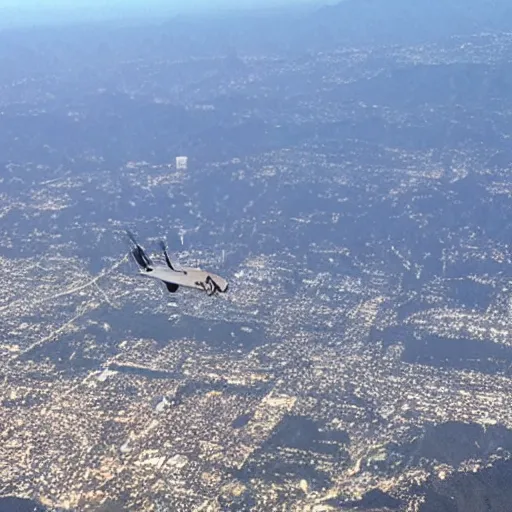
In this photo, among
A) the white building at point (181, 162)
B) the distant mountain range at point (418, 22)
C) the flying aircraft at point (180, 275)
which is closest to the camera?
the flying aircraft at point (180, 275)

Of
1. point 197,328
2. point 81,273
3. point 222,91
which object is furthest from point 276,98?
point 197,328

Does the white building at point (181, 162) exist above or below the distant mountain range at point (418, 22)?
above

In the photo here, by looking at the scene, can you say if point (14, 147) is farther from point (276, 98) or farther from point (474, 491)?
point (474, 491)

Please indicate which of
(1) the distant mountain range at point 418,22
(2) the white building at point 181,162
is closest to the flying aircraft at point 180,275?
(2) the white building at point 181,162

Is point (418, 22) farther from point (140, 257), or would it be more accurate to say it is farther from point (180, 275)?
point (140, 257)

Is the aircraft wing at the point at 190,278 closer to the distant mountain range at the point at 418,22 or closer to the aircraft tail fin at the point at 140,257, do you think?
the aircraft tail fin at the point at 140,257

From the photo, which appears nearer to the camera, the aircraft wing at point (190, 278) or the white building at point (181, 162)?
the aircraft wing at point (190, 278)

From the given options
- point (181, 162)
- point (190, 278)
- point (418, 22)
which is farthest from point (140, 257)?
point (418, 22)
